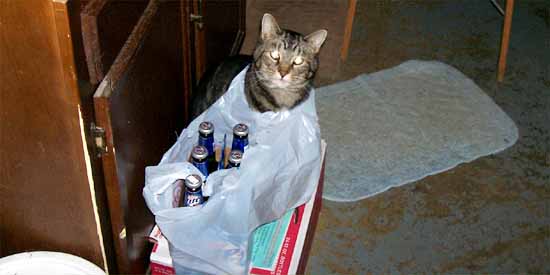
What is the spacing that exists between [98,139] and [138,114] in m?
0.18

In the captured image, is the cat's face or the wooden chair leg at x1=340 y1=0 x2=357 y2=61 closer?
the cat's face

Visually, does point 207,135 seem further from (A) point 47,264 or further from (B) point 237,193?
(A) point 47,264

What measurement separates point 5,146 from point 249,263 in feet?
1.90

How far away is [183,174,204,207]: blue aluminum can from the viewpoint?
1.30 m

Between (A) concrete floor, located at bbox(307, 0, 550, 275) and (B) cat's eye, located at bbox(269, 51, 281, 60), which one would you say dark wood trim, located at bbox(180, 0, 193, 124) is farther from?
(A) concrete floor, located at bbox(307, 0, 550, 275)

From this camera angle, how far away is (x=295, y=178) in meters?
1.44

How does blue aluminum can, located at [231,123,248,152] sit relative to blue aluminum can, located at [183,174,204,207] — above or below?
above

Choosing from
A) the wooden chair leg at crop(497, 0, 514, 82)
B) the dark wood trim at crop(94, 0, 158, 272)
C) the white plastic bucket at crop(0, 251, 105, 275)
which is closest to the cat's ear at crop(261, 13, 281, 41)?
the dark wood trim at crop(94, 0, 158, 272)

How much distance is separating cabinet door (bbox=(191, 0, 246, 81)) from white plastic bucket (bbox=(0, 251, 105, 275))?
710 millimetres

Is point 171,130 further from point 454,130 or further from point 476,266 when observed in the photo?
point 454,130

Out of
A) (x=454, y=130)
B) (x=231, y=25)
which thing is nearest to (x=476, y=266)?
(x=454, y=130)

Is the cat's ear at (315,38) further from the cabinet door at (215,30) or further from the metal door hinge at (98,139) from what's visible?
the metal door hinge at (98,139)

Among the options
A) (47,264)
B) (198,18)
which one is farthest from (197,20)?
(47,264)

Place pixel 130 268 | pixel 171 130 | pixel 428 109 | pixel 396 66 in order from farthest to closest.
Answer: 1. pixel 396 66
2. pixel 428 109
3. pixel 171 130
4. pixel 130 268
